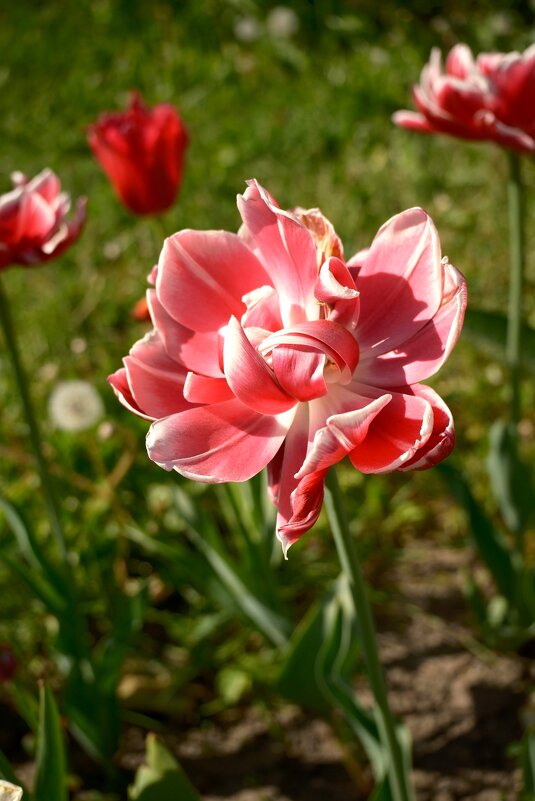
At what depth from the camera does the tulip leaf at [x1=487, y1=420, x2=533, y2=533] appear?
1631mm

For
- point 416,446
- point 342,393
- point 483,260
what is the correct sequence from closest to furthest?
point 416,446 → point 342,393 → point 483,260

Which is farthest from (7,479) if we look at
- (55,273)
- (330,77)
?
(330,77)

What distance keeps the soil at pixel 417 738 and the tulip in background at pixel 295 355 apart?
2.67ft

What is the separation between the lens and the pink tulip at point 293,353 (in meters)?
0.81

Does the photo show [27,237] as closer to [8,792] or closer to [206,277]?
[206,277]

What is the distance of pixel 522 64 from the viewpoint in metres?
1.36

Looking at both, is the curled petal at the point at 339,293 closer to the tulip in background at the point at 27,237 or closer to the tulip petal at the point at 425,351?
the tulip petal at the point at 425,351

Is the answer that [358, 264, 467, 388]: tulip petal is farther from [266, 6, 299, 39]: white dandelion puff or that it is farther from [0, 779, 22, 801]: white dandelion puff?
[266, 6, 299, 39]: white dandelion puff

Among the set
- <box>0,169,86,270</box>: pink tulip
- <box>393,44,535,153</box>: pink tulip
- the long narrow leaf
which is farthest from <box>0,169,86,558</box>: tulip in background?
<box>393,44,535,153</box>: pink tulip

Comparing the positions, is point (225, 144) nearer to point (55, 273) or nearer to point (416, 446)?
point (55, 273)

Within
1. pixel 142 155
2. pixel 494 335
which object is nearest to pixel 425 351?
pixel 494 335

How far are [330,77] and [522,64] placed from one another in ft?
9.33

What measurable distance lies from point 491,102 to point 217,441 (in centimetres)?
79

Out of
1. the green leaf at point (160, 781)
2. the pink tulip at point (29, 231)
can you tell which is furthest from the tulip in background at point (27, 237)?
the green leaf at point (160, 781)
